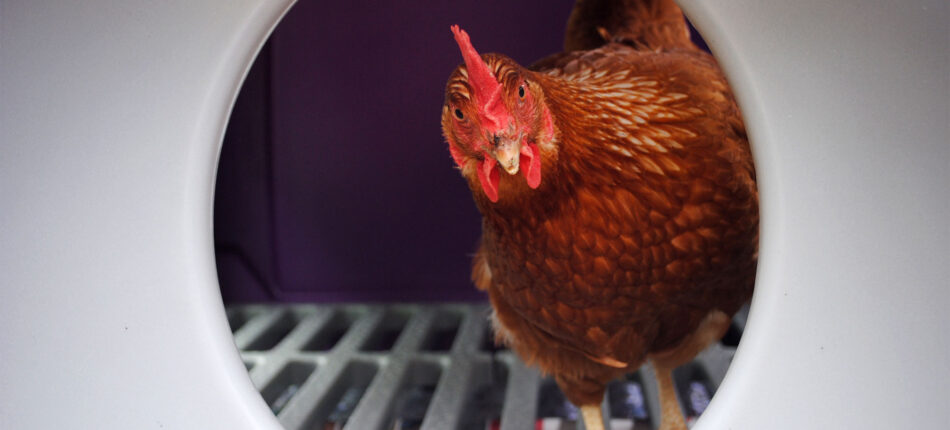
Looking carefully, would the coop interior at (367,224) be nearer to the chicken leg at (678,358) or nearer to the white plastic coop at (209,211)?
the chicken leg at (678,358)

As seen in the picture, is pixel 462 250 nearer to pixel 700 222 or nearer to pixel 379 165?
pixel 379 165

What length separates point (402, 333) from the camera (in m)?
1.69

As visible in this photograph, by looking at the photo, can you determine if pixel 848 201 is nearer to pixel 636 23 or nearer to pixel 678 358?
pixel 678 358

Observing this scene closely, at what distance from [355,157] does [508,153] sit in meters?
1.05

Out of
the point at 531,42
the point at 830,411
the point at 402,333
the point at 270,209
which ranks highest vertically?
the point at 531,42

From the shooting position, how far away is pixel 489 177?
84cm

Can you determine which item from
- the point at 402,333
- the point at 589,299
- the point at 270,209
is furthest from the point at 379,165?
the point at 589,299

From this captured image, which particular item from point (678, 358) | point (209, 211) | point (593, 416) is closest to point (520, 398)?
point (593, 416)

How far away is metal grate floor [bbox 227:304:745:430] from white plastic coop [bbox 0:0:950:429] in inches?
24.1

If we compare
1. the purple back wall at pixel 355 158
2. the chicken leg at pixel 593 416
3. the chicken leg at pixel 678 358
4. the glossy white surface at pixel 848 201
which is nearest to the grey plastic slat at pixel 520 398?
the chicken leg at pixel 593 416

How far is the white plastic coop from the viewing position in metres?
0.63

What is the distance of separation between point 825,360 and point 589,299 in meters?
0.36

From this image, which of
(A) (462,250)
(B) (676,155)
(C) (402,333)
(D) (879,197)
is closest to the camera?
(D) (879,197)

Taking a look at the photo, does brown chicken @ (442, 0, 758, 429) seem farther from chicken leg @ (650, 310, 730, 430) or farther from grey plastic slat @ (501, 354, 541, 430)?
grey plastic slat @ (501, 354, 541, 430)
